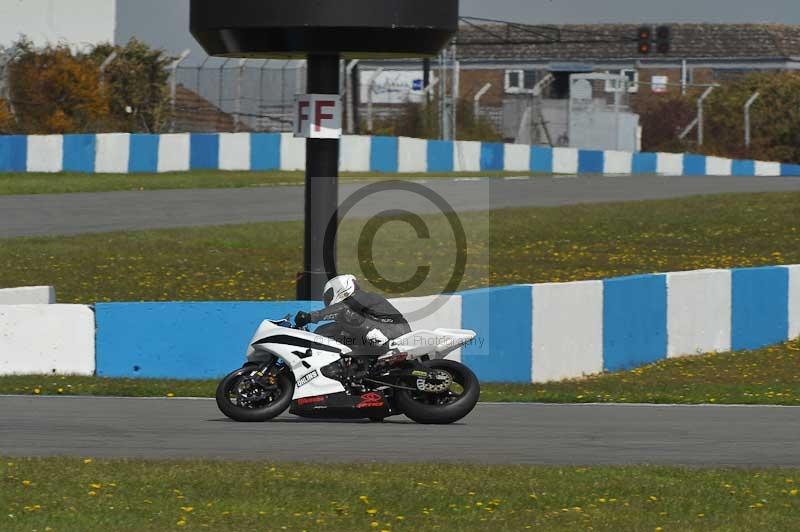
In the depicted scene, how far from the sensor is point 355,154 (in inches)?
1289

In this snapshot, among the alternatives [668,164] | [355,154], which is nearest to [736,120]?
[668,164]

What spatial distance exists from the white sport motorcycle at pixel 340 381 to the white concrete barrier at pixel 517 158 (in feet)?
90.3

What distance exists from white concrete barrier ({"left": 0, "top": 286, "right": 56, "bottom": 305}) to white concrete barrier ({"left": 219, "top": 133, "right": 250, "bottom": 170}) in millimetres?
17432

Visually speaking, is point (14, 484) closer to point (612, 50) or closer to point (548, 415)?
point (548, 415)

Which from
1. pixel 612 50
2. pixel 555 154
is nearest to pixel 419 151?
pixel 555 154

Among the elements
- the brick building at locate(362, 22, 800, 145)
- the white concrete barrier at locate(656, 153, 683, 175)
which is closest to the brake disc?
the white concrete barrier at locate(656, 153, 683, 175)

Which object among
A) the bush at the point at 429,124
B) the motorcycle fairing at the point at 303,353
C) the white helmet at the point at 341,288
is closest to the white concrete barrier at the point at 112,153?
the bush at the point at 429,124

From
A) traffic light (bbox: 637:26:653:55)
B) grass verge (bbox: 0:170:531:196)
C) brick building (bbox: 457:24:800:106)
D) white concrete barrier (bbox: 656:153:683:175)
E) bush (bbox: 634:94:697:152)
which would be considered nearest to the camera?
grass verge (bbox: 0:170:531:196)

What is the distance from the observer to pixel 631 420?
1084cm

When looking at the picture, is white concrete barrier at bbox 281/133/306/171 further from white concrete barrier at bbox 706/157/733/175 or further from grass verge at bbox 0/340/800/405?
grass verge at bbox 0/340/800/405

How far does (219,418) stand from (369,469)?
256 cm

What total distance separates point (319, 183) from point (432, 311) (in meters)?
1.45

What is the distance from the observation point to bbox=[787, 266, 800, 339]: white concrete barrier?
16.7 m

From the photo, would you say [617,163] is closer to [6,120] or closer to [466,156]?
[466,156]
